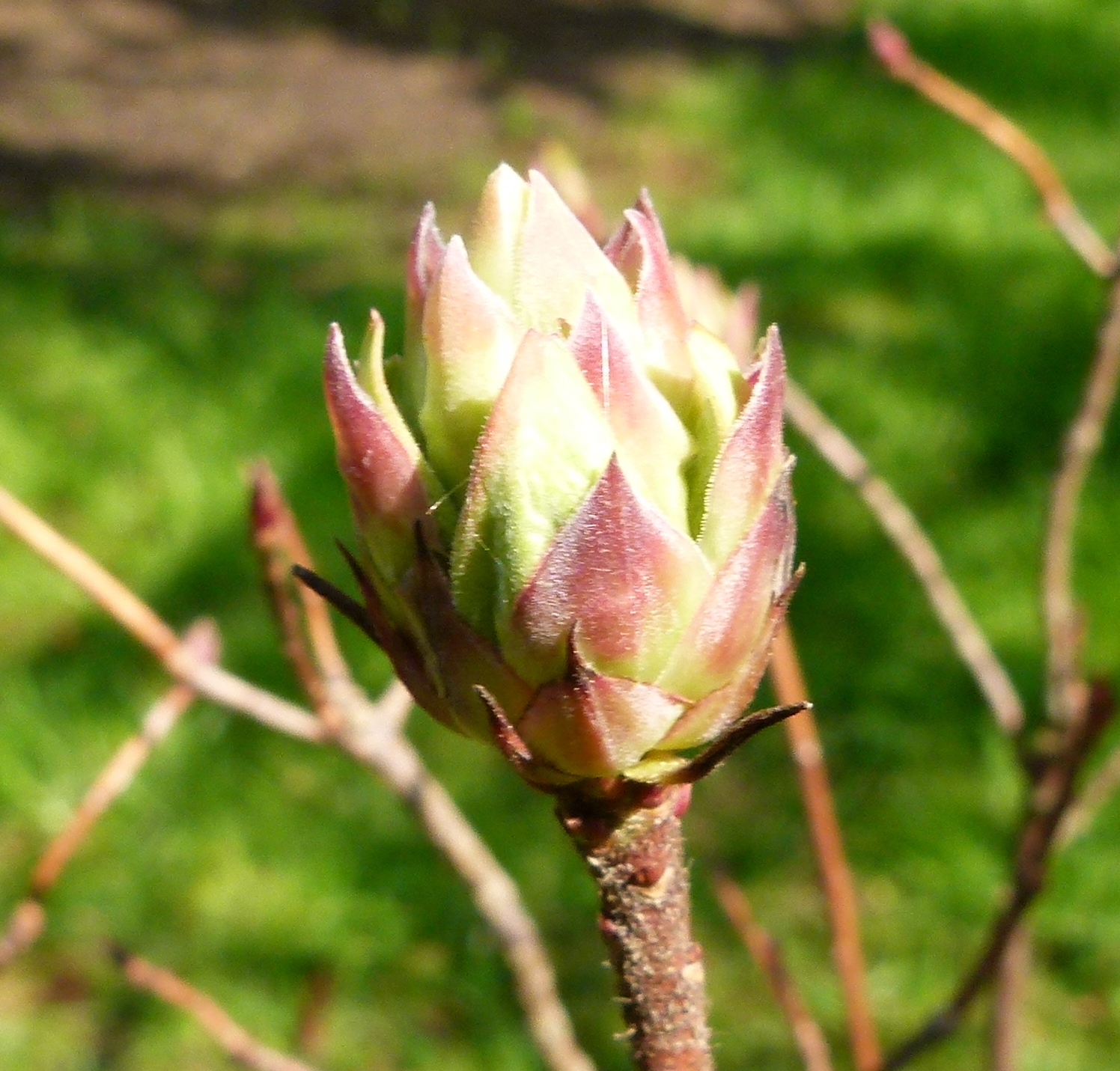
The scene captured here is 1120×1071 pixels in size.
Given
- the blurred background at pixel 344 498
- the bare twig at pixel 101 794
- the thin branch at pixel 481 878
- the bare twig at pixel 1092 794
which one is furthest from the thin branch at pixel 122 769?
the bare twig at pixel 1092 794

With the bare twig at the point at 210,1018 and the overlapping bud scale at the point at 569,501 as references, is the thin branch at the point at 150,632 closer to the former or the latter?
the bare twig at the point at 210,1018

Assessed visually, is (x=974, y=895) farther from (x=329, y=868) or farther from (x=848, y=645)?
(x=329, y=868)

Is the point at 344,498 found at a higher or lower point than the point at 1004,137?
lower

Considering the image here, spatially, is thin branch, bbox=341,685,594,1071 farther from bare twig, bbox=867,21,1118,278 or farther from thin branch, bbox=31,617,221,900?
bare twig, bbox=867,21,1118,278

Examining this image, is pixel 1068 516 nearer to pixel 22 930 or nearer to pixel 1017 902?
pixel 1017 902

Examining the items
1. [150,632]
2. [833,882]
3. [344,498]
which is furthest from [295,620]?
[344,498]

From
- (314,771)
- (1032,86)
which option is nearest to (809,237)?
(1032,86)
